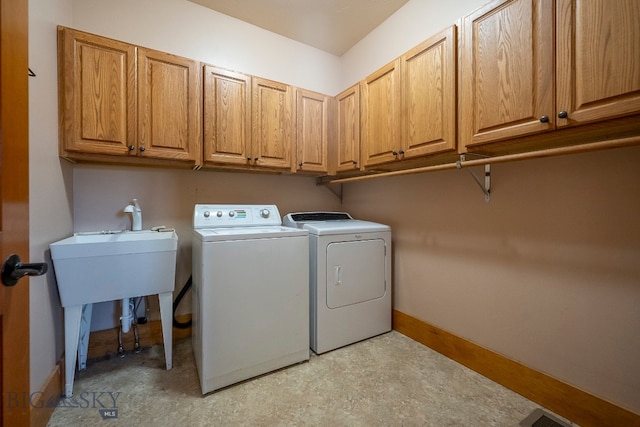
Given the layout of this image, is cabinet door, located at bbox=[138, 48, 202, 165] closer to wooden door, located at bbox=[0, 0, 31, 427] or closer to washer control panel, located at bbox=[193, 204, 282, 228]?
washer control panel, located at bbox=[193, 204, 282, 228]

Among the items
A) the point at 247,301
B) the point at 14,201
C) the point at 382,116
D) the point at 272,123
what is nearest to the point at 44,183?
the point at 14,201

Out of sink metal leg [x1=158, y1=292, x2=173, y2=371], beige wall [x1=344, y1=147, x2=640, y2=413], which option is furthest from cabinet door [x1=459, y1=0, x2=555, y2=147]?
sink metal leg [x1=158, y1=292, x2=173, y2=371]

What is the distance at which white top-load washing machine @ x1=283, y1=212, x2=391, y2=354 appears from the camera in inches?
76.3

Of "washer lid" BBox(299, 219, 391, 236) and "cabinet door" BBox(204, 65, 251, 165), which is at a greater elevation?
"cabinet door" BBox(204, 65, 251, 165)

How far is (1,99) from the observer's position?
1.88 feet

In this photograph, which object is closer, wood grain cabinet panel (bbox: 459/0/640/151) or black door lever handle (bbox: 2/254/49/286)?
black door lever handle (bbox: 2/254/49/286)

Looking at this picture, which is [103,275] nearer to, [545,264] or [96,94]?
[96,94]

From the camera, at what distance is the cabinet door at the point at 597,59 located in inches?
36.7

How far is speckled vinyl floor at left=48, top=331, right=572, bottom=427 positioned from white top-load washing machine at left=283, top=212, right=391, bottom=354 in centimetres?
21

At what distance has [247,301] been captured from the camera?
162 cm

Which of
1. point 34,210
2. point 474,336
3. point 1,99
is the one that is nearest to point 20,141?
point 1,99

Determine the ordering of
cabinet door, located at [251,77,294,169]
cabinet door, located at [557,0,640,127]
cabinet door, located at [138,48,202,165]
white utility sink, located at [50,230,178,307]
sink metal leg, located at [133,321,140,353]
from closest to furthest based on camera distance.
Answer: cabinet door, located at [557,0,640,127]
white utility sink, located at [50,230,178,307]
cabinet door, located at [138,48,202,165]
sink metal leg, located at [133,321,140,353]
cabinet door, located at [251,77,294,169]

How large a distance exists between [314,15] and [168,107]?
1483 millimetres

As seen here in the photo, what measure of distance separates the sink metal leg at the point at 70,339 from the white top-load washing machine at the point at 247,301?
0.62 metres
